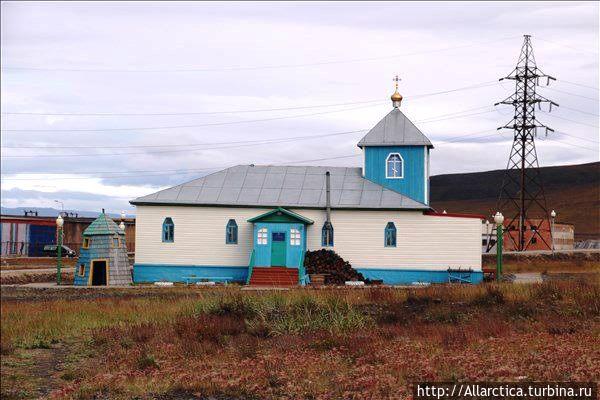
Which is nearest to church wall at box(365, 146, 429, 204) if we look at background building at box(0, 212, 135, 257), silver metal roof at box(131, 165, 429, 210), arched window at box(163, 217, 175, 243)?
silver metal roof at box(131, 165, 429, 210)

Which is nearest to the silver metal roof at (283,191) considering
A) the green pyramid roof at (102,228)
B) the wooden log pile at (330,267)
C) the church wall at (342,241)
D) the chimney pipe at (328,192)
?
the chimney pipe at (328,192)

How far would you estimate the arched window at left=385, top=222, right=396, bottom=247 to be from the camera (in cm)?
3872

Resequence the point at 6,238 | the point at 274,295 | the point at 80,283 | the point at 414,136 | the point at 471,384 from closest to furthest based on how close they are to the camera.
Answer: the point at 471,384
the point at 274,295
the point at 80,283
the point at 414,136
the point at 6,238

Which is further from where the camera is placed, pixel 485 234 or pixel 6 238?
pixel 485 234

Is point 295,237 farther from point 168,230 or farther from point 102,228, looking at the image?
point 102,228

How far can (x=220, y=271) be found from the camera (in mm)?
39406

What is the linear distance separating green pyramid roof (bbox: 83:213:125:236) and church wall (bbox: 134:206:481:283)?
2024mm

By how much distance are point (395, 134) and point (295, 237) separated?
25.9 ft

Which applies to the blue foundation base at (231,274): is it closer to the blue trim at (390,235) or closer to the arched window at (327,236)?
the blue trim at (390,235)

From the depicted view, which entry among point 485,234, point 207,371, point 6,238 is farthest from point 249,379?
point 485,234

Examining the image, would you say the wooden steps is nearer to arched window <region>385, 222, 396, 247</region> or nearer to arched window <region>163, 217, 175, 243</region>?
arched window <region>385, 222, 396, 247</region>

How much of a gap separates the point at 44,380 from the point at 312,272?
2319 centimetres

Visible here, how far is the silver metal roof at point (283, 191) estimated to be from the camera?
39438mm

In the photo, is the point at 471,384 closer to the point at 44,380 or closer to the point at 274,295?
the point at 44,380
